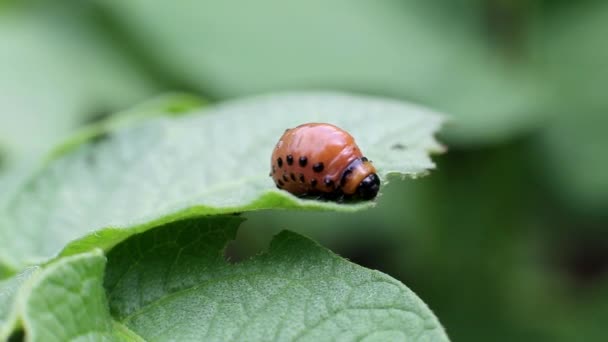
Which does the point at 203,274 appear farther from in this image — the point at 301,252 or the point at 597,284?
the point at 597,284

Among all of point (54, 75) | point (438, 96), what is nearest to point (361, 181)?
point (438, 96)

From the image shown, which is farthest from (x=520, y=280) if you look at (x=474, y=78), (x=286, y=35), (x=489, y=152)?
(x=286, y=35)

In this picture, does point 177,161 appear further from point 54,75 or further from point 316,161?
point 54,75

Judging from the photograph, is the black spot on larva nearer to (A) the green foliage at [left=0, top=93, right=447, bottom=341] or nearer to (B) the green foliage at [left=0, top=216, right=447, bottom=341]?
(A) the green foliage at [left=0, top=93, right=447, bottom=341]

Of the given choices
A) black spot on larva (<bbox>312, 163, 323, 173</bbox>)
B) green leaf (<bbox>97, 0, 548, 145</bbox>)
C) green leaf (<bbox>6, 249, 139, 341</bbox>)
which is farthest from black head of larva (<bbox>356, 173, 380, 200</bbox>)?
green leaf (<bbox>97, 0, 548, 145</bbox>)

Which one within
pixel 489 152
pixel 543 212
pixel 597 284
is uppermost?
pixel 489 152

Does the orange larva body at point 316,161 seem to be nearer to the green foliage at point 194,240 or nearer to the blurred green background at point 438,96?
the green foliage at point 194,240

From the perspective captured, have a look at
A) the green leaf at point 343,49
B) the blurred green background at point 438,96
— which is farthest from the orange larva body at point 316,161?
the green leaf at point 343,49
